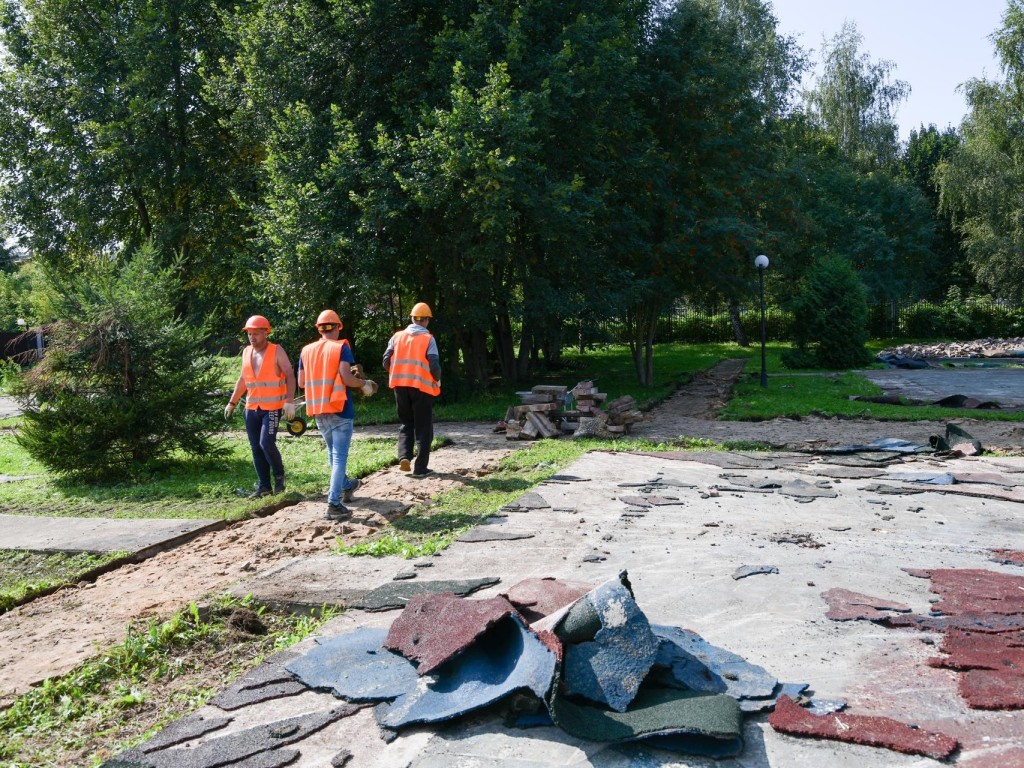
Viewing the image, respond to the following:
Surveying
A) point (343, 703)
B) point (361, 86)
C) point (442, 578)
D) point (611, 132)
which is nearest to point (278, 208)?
point (361, 86)

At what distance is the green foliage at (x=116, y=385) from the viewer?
10898 mm

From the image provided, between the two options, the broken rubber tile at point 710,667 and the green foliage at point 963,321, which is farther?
the green foliage at point 963,321

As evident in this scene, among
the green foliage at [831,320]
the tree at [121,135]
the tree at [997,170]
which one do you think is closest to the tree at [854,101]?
the tree at [997,170]

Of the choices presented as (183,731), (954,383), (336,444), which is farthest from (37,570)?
(954,383)

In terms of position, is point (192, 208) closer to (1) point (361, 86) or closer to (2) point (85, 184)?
(2) point (85, 184)

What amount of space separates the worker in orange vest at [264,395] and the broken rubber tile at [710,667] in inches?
237

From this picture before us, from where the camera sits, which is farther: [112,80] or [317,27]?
[112,80]

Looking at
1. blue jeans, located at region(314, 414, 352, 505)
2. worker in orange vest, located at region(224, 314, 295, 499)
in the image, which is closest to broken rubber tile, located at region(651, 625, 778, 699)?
blue jeans, located at region(314, 414, 352, 505)

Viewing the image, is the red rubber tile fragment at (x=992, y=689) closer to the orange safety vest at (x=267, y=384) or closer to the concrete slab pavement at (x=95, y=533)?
the concrete slab pavement at (x=95, y=533)

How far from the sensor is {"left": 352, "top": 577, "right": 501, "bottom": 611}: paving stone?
5.51m

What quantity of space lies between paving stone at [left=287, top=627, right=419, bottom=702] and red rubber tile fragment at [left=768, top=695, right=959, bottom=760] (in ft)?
5.76

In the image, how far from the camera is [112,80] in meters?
23.0

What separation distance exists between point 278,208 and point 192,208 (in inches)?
367

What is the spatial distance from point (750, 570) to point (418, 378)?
5.31 meters
